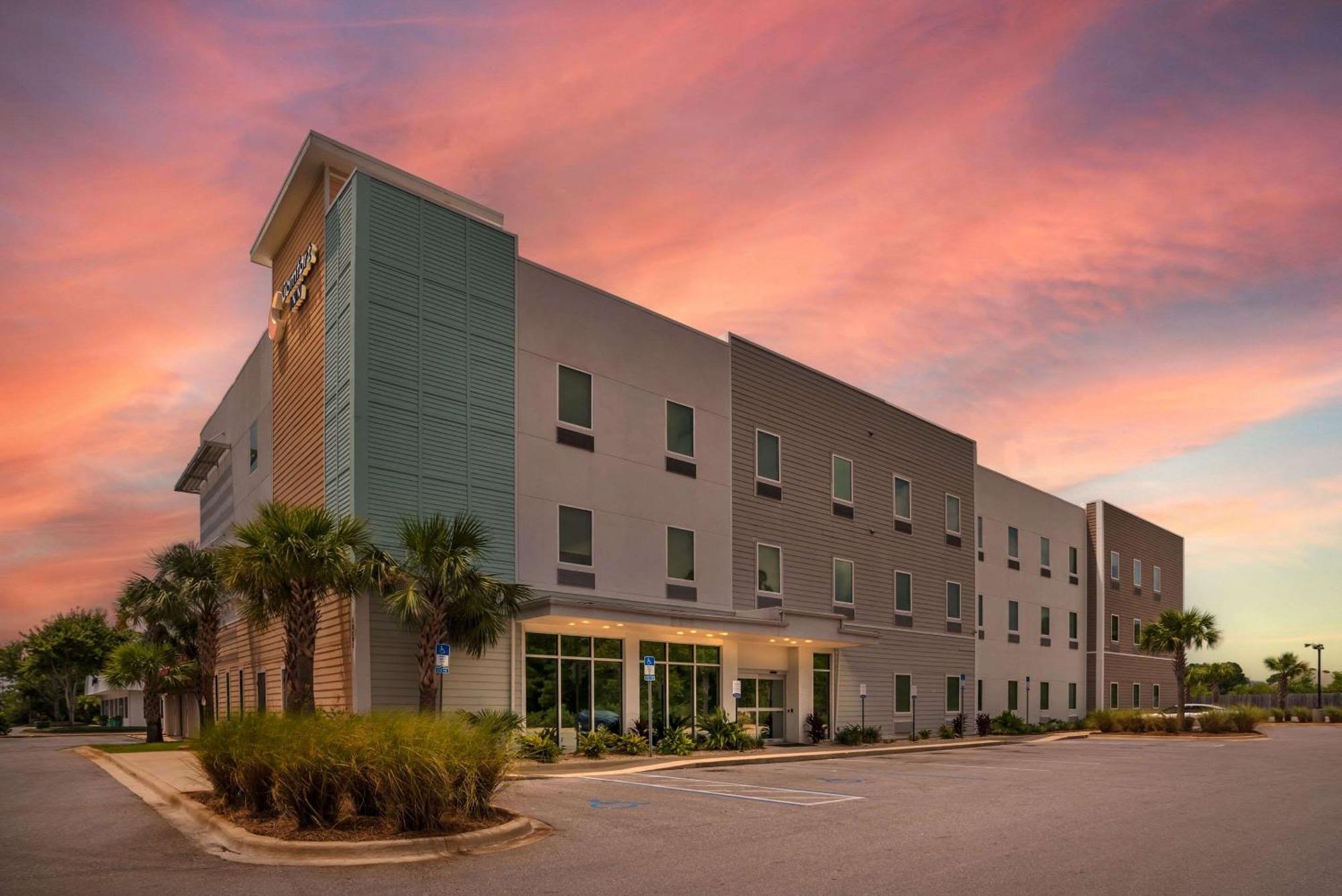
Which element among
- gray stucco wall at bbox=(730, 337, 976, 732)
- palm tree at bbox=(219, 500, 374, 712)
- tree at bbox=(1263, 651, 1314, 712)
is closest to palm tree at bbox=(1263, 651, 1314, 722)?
tree at bbox=(1263, 651, 1314, 712)

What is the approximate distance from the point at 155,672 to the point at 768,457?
23912 millimetres

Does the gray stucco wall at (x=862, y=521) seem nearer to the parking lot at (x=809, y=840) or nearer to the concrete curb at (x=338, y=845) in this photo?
the parking lot at (x=809, y=840)

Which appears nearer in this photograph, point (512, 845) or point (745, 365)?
point (512, 845)

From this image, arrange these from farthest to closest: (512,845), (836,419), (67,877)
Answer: (836,419)
(512,845)
(67,877)

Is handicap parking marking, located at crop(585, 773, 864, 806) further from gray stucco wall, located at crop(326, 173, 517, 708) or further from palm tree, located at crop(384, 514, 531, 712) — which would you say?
gray stucco wall, located at crop(326, 173, 517, 708)

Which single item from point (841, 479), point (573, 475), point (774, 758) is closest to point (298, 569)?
point (573, 475)

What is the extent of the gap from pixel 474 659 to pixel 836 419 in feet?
60.7

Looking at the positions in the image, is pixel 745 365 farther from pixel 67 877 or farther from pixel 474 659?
pixel 67 877

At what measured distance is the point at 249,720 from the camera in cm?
1393

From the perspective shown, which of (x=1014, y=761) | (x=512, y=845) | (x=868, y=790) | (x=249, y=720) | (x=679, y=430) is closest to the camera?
(x=512, y=845)

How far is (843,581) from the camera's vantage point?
39.7 m

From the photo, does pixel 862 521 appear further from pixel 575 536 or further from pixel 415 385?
pixel 415 385

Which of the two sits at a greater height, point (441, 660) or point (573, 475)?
point (573, 475)

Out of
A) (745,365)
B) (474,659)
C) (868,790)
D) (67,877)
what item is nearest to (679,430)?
(745,365)
